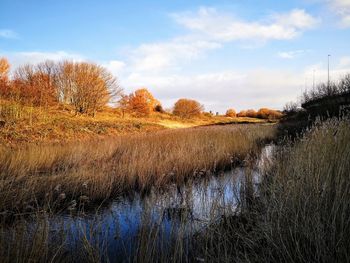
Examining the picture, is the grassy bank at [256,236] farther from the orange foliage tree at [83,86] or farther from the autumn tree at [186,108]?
the autumn tree at [186,108]

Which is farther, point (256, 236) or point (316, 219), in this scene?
point (256, 236)

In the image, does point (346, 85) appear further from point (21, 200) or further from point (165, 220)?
point (21, 200)

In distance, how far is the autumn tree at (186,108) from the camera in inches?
2154

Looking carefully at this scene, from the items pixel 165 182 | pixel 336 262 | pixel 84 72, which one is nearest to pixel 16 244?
pixel 336 262

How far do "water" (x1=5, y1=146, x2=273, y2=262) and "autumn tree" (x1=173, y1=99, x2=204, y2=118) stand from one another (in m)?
49.7

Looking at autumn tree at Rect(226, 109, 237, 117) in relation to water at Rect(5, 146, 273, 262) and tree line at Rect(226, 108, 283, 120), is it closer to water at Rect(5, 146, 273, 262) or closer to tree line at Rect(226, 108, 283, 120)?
tree line at Rect(226, 108, 283, 120)

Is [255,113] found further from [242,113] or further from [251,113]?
[242,113]

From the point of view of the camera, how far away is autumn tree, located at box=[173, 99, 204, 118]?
180ft

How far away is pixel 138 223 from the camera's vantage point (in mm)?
3611

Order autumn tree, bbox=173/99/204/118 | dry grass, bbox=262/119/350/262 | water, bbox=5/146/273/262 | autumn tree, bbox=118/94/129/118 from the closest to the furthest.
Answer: dry grass, bbox=262/119/350/262 → water, bbox=5/146/273/262 → autumn tree, bbox=118/94/129/118 → autumn tree, bbox=173/99/204/118

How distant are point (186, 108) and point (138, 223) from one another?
2054 inches

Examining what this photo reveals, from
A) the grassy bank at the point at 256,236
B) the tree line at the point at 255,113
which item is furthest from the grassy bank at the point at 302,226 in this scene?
the tree line at the point at 255,113

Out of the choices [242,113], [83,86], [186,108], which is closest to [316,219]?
[83,86]

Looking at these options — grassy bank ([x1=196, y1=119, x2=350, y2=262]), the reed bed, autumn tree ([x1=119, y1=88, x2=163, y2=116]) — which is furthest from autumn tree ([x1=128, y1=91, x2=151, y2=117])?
grassy bank ([x1=196, y1=119, x2=350, y2=262])
